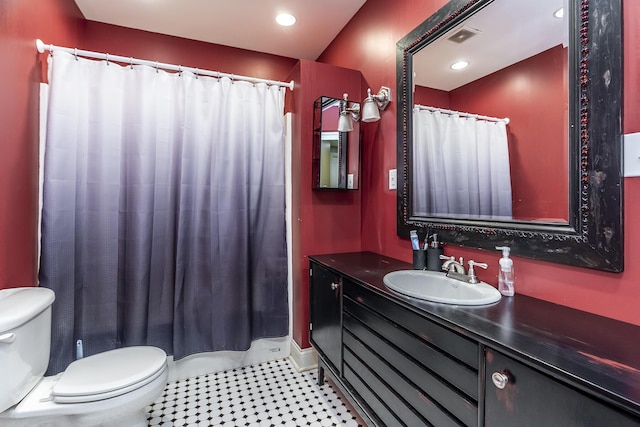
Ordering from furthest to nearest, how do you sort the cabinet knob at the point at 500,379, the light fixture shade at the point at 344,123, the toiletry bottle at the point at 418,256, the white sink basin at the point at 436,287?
the light fixture shade at the point at 344,123 < the toiletry bottle at the point at 418,256 < the white sink basin at the point at 436,287 < the cabinet knob at the point at 500,379

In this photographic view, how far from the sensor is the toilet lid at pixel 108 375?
1231 mm

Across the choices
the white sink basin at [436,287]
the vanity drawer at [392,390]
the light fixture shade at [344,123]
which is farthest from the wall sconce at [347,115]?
the vanity drawer at [392,390]

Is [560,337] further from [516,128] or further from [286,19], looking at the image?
[286,19]

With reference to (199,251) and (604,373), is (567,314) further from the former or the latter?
(199,251)

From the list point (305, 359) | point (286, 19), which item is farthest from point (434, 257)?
point (286, 19)

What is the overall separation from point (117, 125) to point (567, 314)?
238cm

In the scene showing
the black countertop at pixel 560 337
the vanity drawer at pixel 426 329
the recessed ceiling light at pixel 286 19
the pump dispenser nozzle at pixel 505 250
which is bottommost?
the vanity drawer at pixel 426 329

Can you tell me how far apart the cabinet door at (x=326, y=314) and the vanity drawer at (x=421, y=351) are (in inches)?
7.0

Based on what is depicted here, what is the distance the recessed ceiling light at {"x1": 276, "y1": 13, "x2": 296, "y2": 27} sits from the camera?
6.98ft

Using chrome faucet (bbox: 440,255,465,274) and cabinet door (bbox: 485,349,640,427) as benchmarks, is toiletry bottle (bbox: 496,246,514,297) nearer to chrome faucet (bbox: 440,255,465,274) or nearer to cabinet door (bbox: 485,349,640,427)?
chrome faucet (bbox: 440,255,465,274)

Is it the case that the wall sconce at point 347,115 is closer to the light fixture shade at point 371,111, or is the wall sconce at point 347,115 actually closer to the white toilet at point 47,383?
the light fixture shade at point 371,111

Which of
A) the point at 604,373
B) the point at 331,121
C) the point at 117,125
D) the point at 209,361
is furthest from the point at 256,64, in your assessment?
the point at 604,373

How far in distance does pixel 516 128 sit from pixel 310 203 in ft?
4.17

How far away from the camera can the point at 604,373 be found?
0.61m
